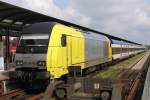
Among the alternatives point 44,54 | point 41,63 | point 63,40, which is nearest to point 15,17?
point 63,40

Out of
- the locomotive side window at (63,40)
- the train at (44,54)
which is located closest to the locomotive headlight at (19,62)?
the train at (44,54)

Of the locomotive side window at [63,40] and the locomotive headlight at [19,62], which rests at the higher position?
the locomotive side window at [63,40]

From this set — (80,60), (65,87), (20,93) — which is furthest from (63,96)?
(80,60)

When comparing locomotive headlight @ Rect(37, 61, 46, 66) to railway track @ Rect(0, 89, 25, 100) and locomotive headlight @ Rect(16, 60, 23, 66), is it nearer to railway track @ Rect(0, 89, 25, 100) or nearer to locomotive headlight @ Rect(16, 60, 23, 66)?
locomotive headlight @ Rect(16, 60, 23, 66)

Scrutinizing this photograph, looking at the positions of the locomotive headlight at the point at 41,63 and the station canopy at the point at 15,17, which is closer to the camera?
the locomotive headlight at the point at 41,63

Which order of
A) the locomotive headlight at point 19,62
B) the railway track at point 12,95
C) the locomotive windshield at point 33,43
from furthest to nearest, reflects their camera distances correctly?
the locomotive headlight at point 19,62 → the locomotive windshield at point 33,43 → the railway track at point 12,95

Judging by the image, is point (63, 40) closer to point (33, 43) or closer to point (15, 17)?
point (33, 43)

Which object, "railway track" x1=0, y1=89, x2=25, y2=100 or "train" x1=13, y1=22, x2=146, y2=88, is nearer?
"railway track" x1=0, y1=89, x2=25, y2=100

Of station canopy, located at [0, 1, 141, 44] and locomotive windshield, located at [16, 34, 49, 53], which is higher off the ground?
station canopy, located at [0, 1, 141, 44]

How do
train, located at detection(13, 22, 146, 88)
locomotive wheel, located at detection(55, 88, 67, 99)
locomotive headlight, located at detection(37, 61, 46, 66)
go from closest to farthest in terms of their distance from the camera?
locomotive wheel, located at detection(55, 88, 67, 99) < locomotive headlight, located at detection(37, 61, 46, 66) < train, located at detection(13, 22, 146, 88)

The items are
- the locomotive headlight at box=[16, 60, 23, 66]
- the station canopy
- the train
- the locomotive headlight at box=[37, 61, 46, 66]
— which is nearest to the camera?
the locomotive headlight at box=[37, 61, 46, 66]

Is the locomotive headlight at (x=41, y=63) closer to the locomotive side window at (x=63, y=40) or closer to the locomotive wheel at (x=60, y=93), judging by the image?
the locomotive side window at (x=63, y=40)

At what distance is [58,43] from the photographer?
1645cm

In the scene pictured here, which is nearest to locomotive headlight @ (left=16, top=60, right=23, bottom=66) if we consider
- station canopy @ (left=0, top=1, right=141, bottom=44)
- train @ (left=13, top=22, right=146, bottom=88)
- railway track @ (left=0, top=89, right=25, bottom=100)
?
train @ (left=13, top=22, right=146, bottom=88)
